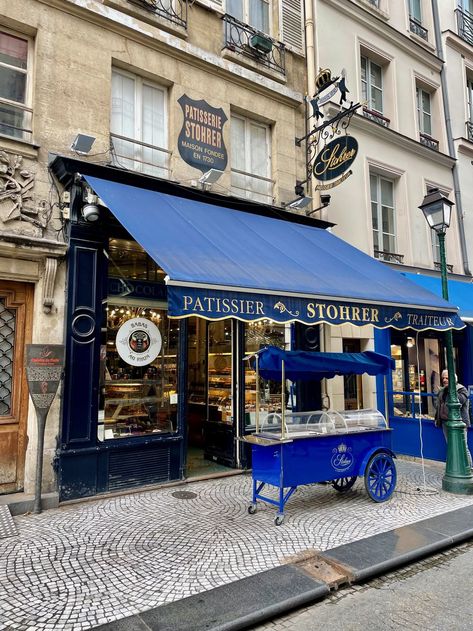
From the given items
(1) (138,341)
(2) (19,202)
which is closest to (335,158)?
(1) (138,341)

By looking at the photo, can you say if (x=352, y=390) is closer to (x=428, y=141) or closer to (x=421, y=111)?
(x=428, y=141)

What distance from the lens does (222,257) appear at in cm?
578

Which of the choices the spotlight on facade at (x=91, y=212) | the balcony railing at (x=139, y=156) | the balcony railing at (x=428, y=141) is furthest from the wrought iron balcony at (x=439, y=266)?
the spotlight on facade at (x=91, y=212)

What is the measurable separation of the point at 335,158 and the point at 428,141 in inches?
228

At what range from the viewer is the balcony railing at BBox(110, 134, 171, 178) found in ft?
23.6

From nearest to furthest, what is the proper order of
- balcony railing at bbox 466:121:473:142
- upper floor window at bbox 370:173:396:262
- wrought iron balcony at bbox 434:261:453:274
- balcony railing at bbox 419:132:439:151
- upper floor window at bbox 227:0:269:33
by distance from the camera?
upper floor window at bbox 227:0:269:33 < upper floor window at bbox 370:173:396:262 < wrought iron balcony at bbox 434:261:453:274 < balcony railing at bbox 419:132:439:151 < balcony railing at bbox 466:121:473:142

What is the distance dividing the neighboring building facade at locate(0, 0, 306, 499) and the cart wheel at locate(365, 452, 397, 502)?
2.63 metres

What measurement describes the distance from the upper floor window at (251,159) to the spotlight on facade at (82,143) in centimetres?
301

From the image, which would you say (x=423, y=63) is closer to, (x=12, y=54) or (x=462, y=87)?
(x=462, y=87)

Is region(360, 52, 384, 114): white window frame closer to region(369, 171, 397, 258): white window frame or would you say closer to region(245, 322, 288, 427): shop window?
region(369, 171, 397, 258): white window frame

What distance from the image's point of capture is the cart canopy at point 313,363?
600 cm

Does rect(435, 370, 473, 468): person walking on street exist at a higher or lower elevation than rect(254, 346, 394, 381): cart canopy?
lower

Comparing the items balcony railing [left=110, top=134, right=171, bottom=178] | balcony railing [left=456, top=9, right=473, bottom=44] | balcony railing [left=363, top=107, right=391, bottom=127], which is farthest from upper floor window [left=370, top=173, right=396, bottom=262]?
balcony railing [left=456, top=9, right=473, bottom=44]

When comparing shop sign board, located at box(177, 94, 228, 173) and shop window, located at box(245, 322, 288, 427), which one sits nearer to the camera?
shop sign board, located at box(177, 94, 228, 173)
